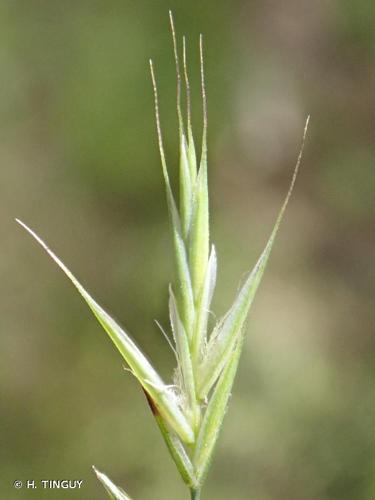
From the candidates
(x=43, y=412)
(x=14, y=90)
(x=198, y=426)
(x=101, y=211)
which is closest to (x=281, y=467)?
(x=43, y=412)

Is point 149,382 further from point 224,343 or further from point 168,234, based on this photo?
point 168,234

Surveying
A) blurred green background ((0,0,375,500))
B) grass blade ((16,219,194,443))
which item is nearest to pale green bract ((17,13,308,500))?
grass blade ((16,219,194,443))

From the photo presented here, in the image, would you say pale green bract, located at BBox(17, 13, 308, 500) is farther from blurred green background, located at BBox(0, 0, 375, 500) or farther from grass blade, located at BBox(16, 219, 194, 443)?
blurred green background, located at BBox(0, 0, 375, 500)

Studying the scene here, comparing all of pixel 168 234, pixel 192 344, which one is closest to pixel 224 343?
pixel 192 344

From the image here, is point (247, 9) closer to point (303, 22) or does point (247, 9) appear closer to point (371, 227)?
point (303, 22)

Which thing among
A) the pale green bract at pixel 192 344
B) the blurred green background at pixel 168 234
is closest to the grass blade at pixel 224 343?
the pale green bract at pixel 192 344

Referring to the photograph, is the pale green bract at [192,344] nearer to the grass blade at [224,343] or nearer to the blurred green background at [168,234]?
the grass blade at [224,343]

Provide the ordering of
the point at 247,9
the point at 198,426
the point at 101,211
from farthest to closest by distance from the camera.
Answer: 1. the point at 247,9
2. the point at 101,211
3. the point at 198,426
